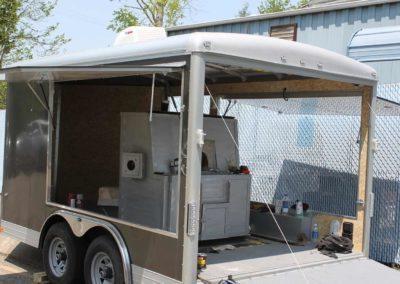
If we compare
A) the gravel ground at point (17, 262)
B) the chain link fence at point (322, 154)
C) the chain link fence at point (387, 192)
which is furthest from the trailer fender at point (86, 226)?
the chain link fence at point (387, 192)

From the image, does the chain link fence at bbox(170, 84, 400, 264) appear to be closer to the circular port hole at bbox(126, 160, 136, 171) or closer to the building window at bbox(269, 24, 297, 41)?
the circular port hole at bbox(126, 160, 136, 171)

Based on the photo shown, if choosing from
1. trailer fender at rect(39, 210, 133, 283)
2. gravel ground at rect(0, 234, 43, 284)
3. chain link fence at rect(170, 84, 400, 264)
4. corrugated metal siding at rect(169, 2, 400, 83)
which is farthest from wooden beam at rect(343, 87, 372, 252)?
gravel ground at rect(0, 234, 43, 284)

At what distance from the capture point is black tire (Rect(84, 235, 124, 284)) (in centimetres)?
460

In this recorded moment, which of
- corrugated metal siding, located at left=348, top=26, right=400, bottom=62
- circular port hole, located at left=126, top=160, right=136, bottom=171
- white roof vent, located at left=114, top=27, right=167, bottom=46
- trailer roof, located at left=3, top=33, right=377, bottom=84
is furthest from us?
corrugated metal siding, located at left=348, top=26, right=400, bottom=62

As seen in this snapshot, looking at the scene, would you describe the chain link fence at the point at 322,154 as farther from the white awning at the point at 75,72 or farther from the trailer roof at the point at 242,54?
the white awning at the point at 75,72

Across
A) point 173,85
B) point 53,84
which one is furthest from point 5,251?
point 173,85

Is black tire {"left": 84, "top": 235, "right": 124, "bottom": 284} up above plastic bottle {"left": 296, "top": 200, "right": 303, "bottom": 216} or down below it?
below

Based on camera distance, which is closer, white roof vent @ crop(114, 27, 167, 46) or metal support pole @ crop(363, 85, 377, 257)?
metal support pole @ crop(363, 85, 377, 257)

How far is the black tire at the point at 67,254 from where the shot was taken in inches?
209

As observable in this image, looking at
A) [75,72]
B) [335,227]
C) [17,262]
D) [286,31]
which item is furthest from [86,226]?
[286,31]

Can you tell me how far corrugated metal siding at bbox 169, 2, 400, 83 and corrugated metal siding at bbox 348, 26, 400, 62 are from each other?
0.13 meters

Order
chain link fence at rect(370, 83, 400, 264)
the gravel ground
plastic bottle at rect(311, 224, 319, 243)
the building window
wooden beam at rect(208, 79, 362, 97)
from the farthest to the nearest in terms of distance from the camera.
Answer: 1. the building window
2. chain link fence at rect(370, 83, 400, 264)
3. the gravel ground
4. plastic bottle at rect(311, 224, 319, 243)
5. wooden beam at rect(208, 79, 362, 97)

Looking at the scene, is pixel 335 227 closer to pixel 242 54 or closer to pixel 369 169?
pixel 369 169

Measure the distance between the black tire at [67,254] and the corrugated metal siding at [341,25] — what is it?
17.8ft
